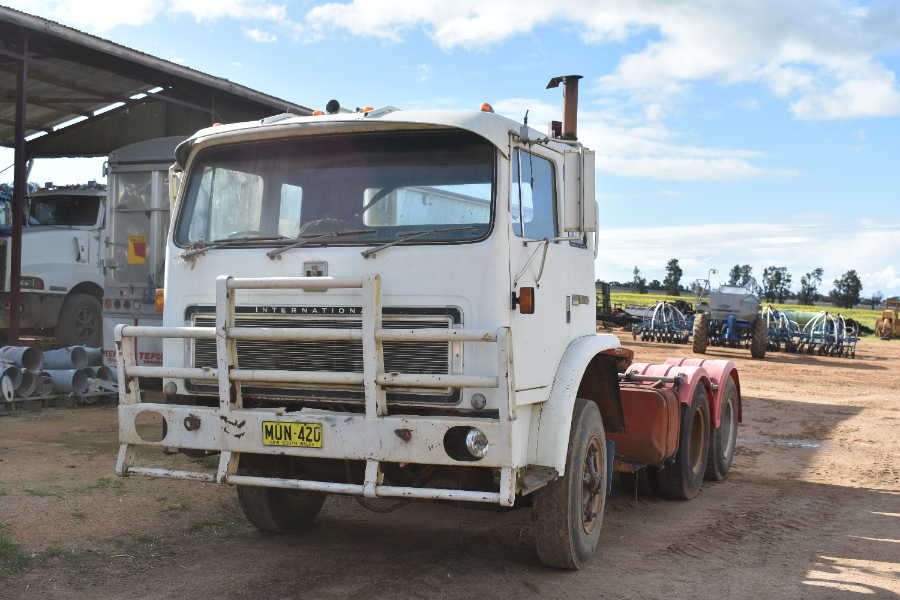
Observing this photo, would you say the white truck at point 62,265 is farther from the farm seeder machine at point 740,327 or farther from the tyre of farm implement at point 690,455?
the farm seeder machine at point 740,327

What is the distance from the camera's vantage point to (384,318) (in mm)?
4391

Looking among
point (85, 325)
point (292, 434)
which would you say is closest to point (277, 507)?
point (292, 434)

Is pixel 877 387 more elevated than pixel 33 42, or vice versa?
pixel 33 42

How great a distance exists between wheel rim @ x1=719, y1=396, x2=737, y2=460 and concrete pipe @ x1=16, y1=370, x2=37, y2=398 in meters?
8.16

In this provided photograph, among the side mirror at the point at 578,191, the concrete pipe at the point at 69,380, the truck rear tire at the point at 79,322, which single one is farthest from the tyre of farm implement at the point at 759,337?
the side mirror at the point at 578,191

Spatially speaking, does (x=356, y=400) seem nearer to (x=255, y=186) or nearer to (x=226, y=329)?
(x=226, y=329)

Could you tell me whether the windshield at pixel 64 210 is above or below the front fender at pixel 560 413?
above

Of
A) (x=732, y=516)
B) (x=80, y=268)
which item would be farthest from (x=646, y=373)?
(x=80, y=268)

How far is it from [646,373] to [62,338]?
34.0 ft

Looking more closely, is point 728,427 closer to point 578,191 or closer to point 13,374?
point 578,191

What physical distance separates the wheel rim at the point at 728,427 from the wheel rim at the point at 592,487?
10.2 ft

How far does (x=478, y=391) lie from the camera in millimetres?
4270

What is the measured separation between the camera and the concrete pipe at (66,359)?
36.1 ft

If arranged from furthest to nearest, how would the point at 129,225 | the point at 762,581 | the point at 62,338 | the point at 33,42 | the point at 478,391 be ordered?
the point at 62,338 < the point at 33,42 < the point at 129,225 < the point at 762,581 < the point at 478,391
